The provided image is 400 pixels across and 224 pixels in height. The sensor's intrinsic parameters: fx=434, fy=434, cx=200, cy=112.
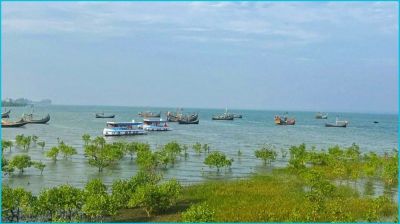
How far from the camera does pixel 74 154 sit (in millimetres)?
43281

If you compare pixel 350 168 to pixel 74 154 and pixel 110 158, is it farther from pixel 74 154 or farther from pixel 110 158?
pixel 74 154

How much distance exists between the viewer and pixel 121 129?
68.2 m

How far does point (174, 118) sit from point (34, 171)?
79477 millimetres

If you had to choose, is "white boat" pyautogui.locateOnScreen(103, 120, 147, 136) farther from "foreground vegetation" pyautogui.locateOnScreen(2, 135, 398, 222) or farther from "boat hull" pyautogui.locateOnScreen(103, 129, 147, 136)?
"foreground vegetation" pyautogui.locateOnScreen(2, 135, 398, 222)

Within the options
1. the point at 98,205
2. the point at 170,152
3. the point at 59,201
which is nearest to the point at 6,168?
the point at 170,152

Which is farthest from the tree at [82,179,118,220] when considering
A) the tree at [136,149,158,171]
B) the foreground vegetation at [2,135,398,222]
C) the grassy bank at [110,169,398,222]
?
the tree at [136,149,158,171]

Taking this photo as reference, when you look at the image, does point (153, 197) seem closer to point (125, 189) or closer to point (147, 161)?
point (125, 189)

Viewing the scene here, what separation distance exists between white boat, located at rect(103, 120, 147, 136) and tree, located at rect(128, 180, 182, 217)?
46.4 m

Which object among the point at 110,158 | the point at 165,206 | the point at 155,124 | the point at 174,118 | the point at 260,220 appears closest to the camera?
the point at 260,220

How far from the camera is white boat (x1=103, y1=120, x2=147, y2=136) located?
66.8 metres

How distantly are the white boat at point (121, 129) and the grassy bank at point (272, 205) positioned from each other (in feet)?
134

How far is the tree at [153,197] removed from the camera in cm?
2020

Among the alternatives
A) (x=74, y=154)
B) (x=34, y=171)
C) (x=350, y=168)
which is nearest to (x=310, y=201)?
(x=350, y=168)

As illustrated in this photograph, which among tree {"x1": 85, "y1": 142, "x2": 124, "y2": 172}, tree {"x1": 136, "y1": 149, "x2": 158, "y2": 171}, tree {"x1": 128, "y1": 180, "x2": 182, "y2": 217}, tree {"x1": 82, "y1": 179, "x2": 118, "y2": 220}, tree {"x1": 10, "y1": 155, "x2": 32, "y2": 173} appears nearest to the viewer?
tree {"x1": 82, "y1": 179, "x2": 118, "y2": 220}
